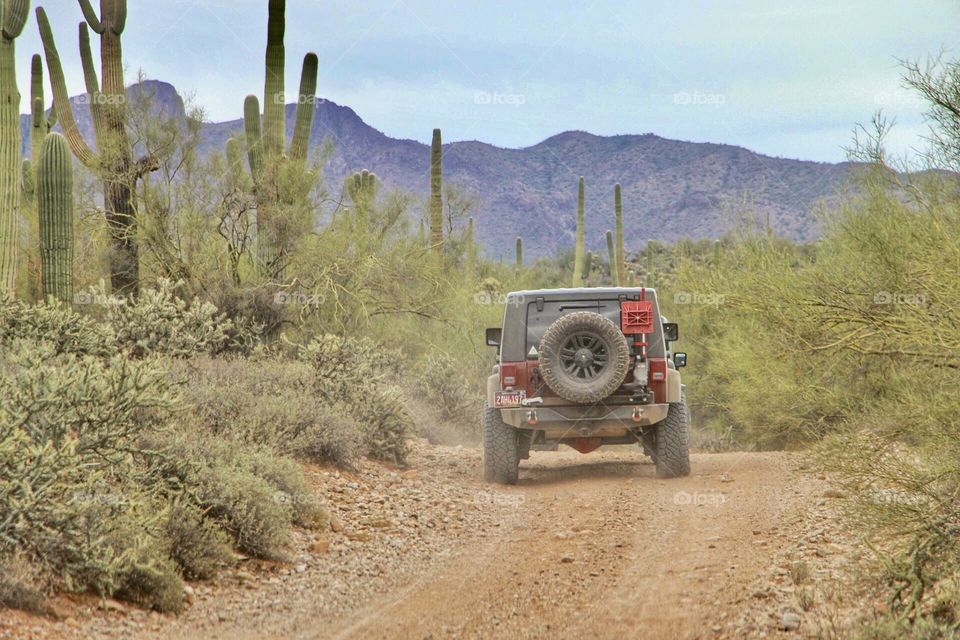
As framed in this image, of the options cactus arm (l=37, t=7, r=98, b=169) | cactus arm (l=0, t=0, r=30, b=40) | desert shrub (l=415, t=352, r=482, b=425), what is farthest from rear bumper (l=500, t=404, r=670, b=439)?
cactus arm (l=37, t=7, r=98, b=169)

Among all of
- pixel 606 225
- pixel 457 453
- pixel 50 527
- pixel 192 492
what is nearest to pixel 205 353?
pixel 457 453

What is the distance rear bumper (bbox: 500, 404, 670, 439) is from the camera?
1116cm

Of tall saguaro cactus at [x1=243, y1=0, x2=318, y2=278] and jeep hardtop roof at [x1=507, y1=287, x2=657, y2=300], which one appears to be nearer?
jeep hardtop roof at [x1=507, y1=287, x2=657, y2=300]

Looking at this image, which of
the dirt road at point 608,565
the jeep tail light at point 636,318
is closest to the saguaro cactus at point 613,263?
the jeep tail light at point 636,318

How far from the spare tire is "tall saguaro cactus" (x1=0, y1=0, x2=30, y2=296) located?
891 cm

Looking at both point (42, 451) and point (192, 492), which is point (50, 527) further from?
point (192, 492)

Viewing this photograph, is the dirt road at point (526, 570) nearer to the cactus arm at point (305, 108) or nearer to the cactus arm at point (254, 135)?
the cactus arm at point (254, 135)

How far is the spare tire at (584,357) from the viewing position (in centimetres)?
1093

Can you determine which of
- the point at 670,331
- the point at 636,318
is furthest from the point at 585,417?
the point at 670,331

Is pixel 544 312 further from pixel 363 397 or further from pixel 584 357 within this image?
pixel 363 397

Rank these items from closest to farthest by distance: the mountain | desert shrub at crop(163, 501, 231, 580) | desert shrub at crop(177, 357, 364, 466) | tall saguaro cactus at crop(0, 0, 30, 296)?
desert shrub at crop(163, 501, 231, 580), desert shrub at crop(177, 357, 364, 466), tall saguaro cactus at crop(0, 0, 30, 296), the mountain

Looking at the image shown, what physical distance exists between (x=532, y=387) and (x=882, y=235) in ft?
15.7

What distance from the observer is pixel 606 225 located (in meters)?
95.3

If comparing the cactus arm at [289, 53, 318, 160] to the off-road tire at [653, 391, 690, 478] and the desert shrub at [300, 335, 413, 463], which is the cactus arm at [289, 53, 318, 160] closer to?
the desert shrub at [300, 335, 413, 463]
